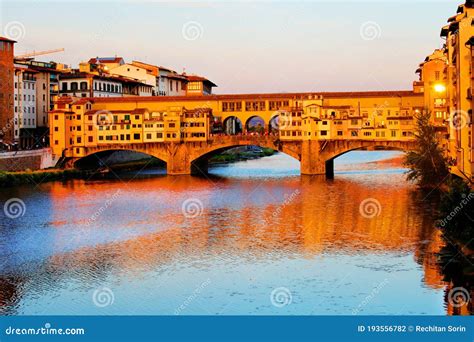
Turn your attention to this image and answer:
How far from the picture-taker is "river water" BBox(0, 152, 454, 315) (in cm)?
1303

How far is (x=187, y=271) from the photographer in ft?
50.0

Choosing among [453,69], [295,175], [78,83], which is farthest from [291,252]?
[78,83]

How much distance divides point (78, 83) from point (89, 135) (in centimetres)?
793

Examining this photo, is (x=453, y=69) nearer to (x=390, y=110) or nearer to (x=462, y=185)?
(x=462, y=185)
